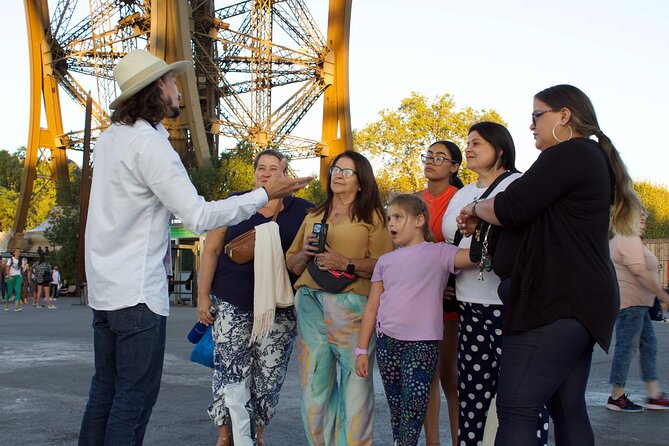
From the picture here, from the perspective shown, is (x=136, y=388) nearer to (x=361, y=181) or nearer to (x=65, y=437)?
(x=361, y=181)

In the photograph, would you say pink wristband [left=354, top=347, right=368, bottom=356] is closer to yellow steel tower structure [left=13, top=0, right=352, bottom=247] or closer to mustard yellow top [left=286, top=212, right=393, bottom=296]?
mustard yellow top [left=286, top=212, right=393, bottom=296]

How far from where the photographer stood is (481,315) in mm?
3988

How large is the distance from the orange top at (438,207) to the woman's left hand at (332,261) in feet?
2.24

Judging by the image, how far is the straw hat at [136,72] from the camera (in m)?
3.13

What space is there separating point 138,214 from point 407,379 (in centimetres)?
168

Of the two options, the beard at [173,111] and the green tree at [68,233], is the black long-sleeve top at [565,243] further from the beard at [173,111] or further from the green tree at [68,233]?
the green tree at [68,233]

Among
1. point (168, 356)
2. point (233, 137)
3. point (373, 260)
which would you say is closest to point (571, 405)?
point (373, 260)

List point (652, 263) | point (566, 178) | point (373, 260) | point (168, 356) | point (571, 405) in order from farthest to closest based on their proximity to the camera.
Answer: point (168, 356) < point (652, 263) < point (373, 260) < point (571, 405) < point (566, 178)

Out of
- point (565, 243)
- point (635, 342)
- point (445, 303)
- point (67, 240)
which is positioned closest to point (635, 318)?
point (635, 342)

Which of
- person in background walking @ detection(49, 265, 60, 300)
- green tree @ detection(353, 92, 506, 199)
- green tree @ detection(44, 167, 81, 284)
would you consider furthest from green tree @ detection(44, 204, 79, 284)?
Result: green tree @ detection(353, 92, 506, 199)

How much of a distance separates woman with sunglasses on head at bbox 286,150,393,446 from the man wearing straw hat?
1.28m

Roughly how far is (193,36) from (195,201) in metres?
32.0

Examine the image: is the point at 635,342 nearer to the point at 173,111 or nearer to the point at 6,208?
the point at 173,111

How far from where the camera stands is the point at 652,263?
6.35 metres
